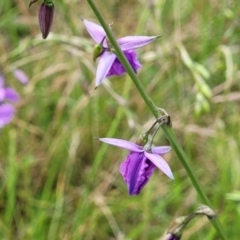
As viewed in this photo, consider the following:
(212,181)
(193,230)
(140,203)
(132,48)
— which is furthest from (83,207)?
(132,48)

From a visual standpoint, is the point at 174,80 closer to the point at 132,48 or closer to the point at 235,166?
the point at 235,166

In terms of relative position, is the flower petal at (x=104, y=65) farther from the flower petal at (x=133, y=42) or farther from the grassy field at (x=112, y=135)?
the grassy field at (x=112, y=135)

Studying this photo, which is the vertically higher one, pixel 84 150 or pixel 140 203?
pixel 84 150

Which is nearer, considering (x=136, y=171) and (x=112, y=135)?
(x=136, y=171)

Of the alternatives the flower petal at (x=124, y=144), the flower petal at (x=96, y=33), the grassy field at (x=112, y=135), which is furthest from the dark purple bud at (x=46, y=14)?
the grassy field at (x=112, y=135)

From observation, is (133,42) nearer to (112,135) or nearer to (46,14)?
(46,14)

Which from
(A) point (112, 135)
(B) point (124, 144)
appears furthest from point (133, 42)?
(A) point (112, 135)
